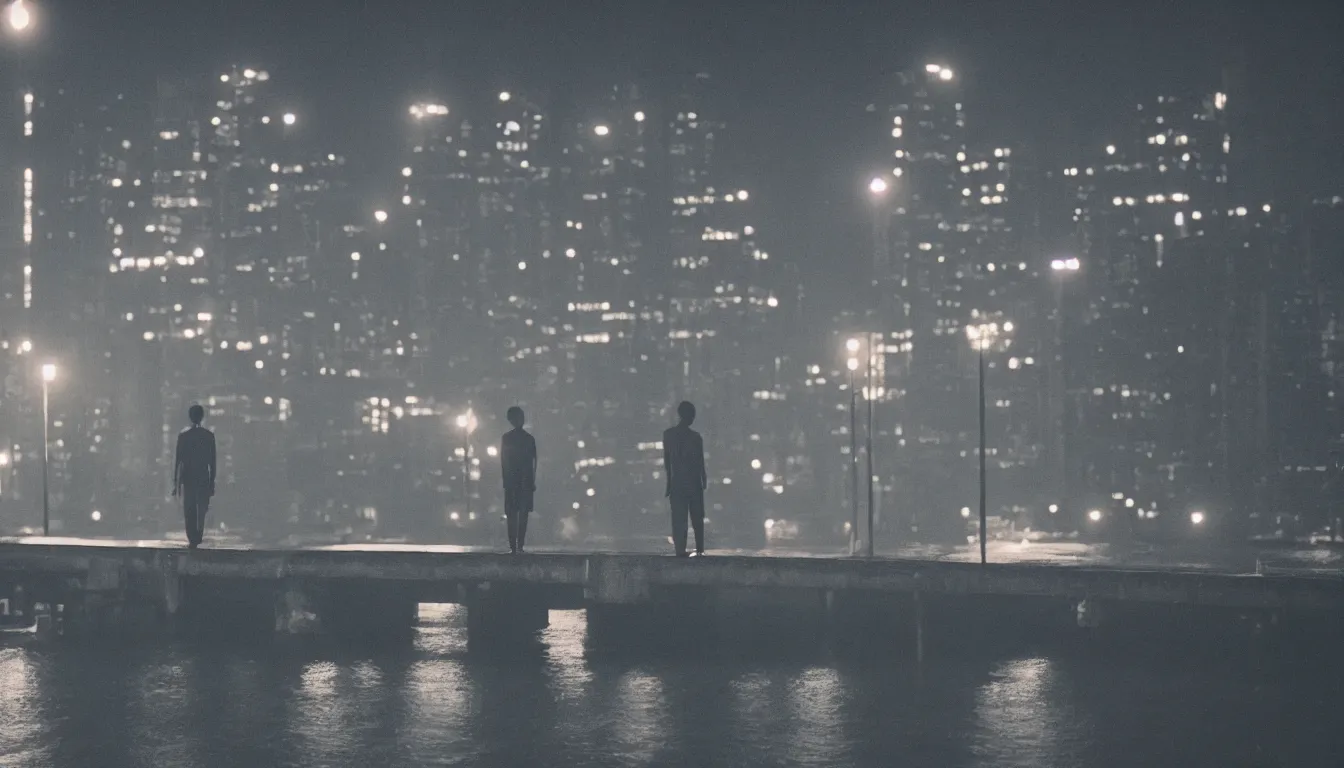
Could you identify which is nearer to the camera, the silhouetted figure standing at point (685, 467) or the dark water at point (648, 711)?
the dark water at point (648, 711)

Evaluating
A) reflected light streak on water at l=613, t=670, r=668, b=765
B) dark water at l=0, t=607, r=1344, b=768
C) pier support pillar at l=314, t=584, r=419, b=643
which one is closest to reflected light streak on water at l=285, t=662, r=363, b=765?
dark water at l=0, t=607, r=1344, b=768

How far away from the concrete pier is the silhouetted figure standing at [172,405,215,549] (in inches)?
22.1

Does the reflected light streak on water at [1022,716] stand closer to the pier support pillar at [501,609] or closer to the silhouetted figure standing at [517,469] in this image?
the pier support pillar at [501,609]

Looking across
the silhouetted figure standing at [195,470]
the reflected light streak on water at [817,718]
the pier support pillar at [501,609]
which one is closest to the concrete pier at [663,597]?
the pier support pillar at [501,609]

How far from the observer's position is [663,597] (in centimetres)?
1823

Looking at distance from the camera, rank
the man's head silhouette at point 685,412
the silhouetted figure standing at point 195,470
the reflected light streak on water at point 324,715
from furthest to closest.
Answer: the silhouetted figure standing at point 195,470 < the man's head silhouette at point 685,412 < the reflected light streak on water at point 324,715

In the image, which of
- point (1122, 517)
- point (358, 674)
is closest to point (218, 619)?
point (358, 674)

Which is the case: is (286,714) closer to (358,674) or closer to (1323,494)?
(358,674)

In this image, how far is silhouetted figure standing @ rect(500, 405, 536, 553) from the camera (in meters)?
19.1

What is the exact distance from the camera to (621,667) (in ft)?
52.6

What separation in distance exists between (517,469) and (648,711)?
6.23 m

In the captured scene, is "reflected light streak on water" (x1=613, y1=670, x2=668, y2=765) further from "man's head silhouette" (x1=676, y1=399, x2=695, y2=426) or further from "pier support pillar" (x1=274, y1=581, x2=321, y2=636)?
"pier support pillar" (x1=274, y1=581, x2=321, y2=636)

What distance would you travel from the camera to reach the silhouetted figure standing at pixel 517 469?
1908 centimetres

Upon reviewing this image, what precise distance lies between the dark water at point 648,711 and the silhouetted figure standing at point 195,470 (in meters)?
2.93
